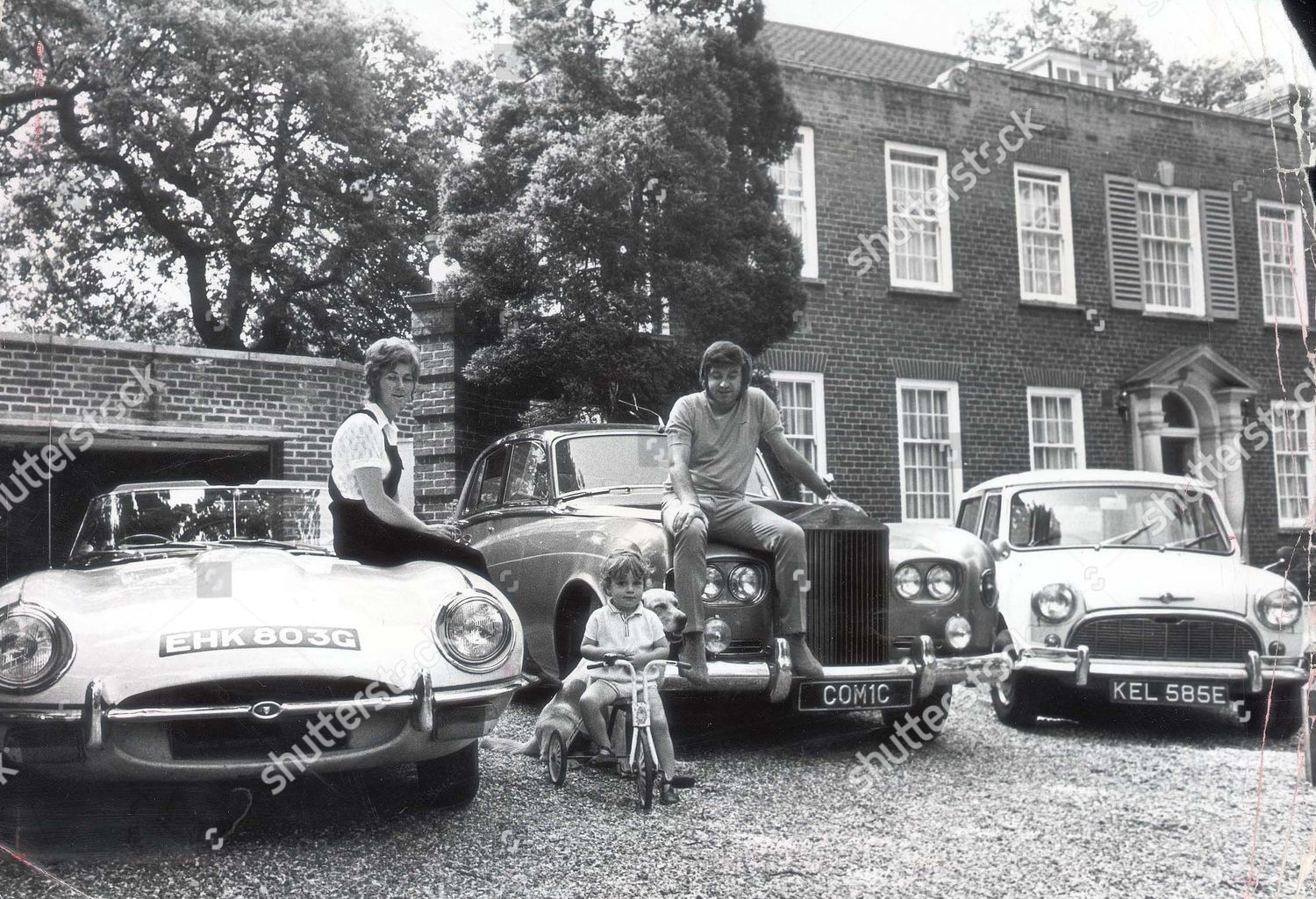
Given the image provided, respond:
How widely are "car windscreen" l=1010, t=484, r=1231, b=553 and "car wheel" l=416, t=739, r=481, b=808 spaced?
4682mm

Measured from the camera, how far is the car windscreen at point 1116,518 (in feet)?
25.9

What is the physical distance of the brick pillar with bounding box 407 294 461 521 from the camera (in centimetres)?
1150

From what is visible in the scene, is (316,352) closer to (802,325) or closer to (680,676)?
(802,325)

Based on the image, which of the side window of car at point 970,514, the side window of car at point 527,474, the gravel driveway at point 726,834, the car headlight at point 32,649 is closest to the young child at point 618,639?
the gravel driveway at point 726,834

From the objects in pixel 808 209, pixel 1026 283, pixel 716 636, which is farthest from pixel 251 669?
pixel 1026 283

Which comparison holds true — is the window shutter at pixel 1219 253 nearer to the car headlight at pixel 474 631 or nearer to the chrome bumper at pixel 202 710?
the car headlight at pixel 474 631

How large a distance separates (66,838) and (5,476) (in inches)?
270

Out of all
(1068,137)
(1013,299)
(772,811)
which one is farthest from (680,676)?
(1068,137)

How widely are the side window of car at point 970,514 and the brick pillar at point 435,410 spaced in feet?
16.4

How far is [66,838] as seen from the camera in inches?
163

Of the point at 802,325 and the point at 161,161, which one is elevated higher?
the point at 161,161

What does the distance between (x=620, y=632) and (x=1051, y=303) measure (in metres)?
13.8

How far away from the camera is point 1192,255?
737 inches

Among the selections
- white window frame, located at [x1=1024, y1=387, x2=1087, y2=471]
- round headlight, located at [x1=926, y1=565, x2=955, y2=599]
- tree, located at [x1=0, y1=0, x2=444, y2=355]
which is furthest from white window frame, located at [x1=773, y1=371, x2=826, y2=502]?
round headlight, located at [x1=926, y1=565, x2=955, y2=599]
